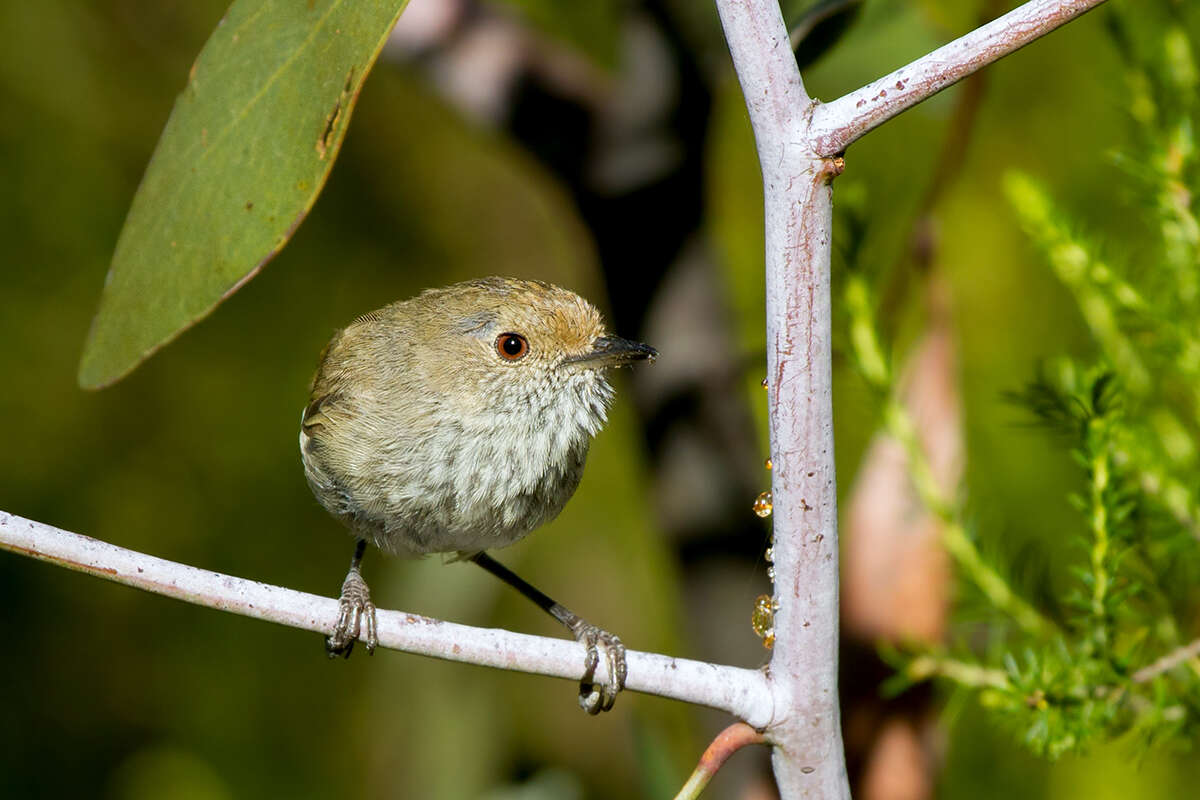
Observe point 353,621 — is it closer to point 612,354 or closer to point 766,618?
point 612,354

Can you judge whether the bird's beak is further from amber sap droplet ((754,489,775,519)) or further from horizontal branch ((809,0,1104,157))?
horizontal branch ((809,0,1104,157))

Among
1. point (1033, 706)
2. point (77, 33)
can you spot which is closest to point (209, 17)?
point (77, 33)

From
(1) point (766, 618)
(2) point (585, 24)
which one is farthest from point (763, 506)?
(2) point (585, 24)

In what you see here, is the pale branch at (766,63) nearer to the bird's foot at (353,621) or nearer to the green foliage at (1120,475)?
the green foliage at (1120,475)

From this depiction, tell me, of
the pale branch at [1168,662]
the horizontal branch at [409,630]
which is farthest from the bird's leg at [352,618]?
the pale branch at [1168,662]

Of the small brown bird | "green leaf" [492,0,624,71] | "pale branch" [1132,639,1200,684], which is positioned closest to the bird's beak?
the small brown bird
